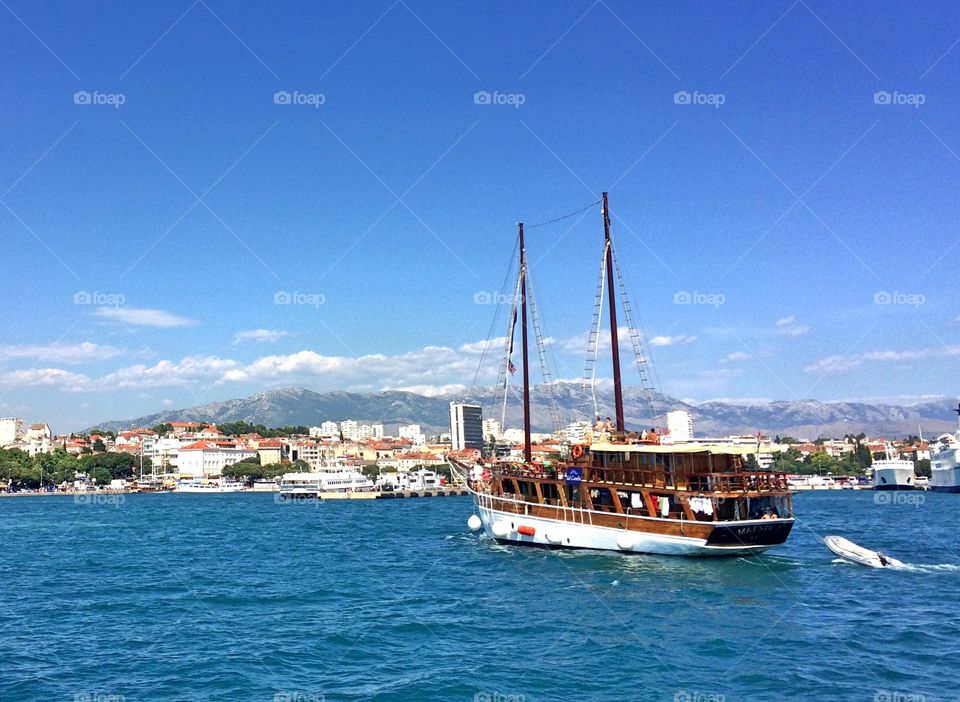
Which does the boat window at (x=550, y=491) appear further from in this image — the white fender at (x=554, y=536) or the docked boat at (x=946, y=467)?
the docked boat at (x=946, y=467)

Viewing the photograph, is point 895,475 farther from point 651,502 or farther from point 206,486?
point 206,486

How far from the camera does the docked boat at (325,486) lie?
14238 cm

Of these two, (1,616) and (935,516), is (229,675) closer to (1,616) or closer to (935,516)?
(1,616)

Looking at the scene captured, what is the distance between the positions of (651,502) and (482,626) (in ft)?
54.3

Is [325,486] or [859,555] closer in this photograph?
[859,555]

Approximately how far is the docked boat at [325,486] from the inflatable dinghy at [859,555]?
11393 cm

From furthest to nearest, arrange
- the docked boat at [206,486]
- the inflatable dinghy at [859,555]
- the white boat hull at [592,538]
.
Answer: the docked boat at [206,486]
the white boat hull at [592,538]
the inflatable dinghy at [859,555]

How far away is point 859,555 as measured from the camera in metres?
36.4

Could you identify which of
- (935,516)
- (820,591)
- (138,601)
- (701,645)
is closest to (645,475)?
(820,591)

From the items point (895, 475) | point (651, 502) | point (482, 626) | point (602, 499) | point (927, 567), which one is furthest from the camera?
point (895, 475)

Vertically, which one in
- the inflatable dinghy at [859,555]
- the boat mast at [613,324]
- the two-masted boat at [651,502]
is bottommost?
the inflatable dinghy at [859,555]

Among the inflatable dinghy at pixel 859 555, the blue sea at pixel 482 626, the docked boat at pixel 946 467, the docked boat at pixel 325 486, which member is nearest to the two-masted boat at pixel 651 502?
the blue sea at pixel 482 626

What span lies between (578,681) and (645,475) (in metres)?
22.4

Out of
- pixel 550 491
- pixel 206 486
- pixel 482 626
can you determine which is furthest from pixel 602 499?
pixel 206 486
